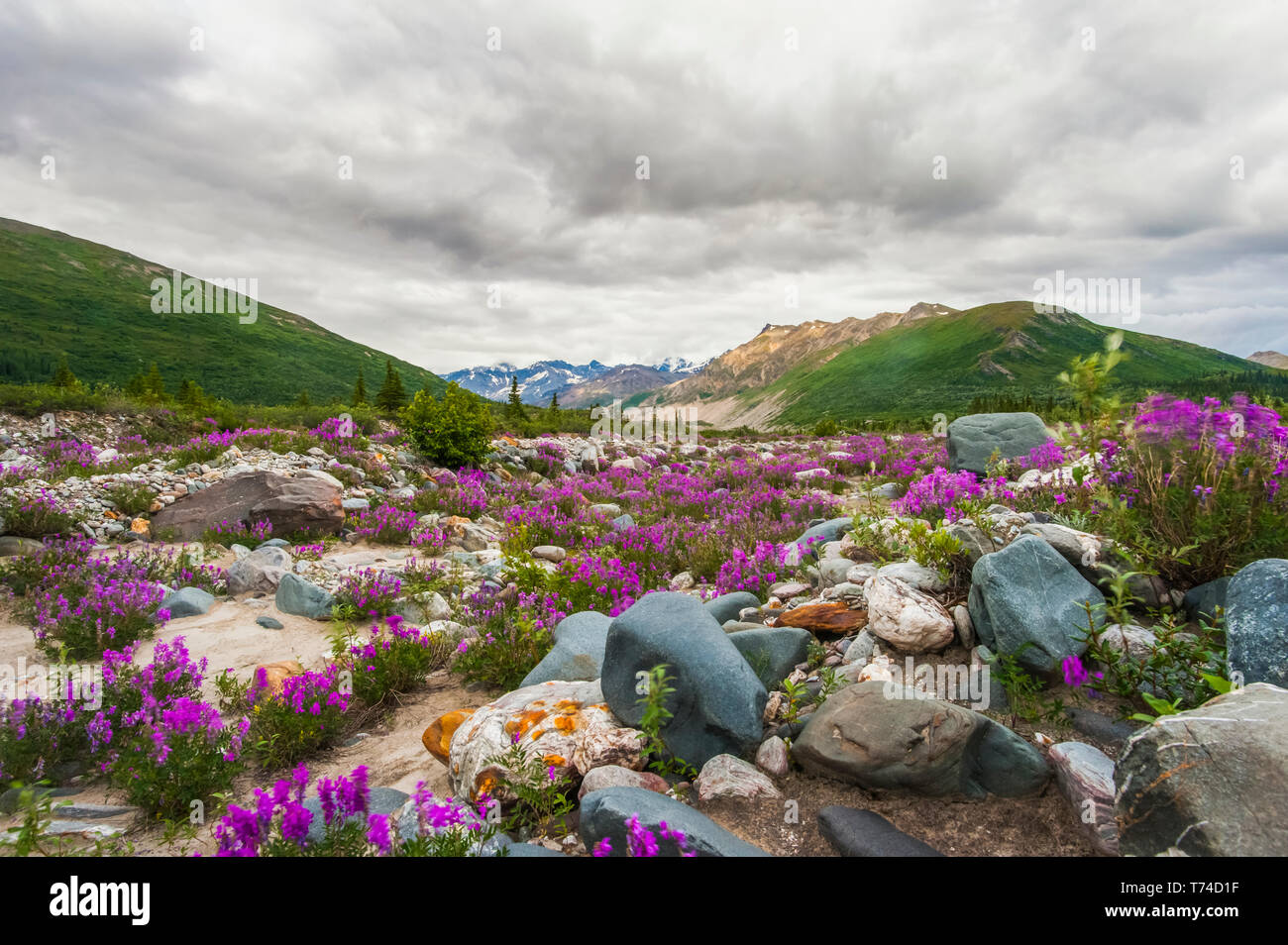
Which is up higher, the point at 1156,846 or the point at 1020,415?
the point at 1020,415

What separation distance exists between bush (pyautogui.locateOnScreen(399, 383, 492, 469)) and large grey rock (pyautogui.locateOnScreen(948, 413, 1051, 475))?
480 inches

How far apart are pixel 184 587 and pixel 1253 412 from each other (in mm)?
11227

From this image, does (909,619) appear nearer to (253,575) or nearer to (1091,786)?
(1091,786)

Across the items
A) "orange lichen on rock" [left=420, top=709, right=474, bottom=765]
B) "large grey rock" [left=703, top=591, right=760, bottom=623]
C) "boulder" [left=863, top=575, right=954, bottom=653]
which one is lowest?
"orange lichen on rock" [left=420, top=709, right=474, bottom=765]

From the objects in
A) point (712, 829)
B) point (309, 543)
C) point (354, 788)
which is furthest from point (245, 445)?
point (712, 829)

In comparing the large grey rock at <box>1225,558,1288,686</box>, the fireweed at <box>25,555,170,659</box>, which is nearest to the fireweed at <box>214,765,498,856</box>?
the large grey rock at <box>1225,558,1288,686</box>

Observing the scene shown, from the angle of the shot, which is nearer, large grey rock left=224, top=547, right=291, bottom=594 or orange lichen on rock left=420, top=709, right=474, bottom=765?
orange lichen on rock left=420, top=709, right=474, bottom=765

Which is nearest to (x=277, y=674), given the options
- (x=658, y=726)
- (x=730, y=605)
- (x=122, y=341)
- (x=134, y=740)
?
(x=134, y=740)

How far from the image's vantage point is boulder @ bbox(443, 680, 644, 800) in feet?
10.8

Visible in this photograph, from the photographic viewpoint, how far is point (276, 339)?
195250 mm

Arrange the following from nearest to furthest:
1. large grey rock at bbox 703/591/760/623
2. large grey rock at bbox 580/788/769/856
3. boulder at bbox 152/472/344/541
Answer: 1. large grey rock at bbox 580/788/769/856
2. large grey rock at bbox 703/591/760/623
3. boulder at bbox 152/472/344/541

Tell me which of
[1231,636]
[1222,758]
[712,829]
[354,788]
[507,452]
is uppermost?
[507,452]

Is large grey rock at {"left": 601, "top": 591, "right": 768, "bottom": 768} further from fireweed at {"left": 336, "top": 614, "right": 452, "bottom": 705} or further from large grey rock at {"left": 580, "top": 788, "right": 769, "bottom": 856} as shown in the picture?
fireweed at {"left": 336, "top": 614, "right": 452, "bottom": 705}
